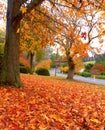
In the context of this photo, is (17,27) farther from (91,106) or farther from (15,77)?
(91,106)

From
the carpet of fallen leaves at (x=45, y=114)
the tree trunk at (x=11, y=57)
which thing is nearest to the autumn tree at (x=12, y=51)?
the tree trunk at (x=11, y=57)

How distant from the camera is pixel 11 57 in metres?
11.1

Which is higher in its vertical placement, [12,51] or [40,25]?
[40,25]

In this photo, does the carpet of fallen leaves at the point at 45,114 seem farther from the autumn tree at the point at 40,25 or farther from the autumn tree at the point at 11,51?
the autumn tree at the point at 40,25

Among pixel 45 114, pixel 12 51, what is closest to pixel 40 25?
pixel 12 51

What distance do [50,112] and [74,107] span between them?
4.32 ft

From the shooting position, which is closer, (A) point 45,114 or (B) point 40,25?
(A) point 45,114

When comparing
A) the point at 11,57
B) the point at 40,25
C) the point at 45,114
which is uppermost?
the point at 40,25

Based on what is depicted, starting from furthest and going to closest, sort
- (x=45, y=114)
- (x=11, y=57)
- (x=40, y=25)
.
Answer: (x=40, y=25) < (x=11, y=57) < (x=45, y=114)

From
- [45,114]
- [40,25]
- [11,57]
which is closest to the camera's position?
[45,114]

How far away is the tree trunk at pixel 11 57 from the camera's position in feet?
36.1

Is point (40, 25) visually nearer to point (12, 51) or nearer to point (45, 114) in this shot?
point (12, 51)

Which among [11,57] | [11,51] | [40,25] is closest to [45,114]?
[11,57]

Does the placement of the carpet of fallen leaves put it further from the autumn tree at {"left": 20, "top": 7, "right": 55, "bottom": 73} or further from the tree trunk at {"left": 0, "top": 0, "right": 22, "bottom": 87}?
the autumn tree at {"left": 20, "top": 7, "right": 55, "bottom": 73}
